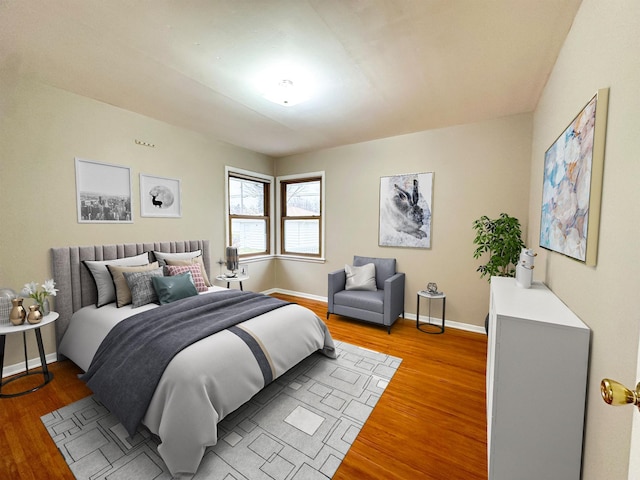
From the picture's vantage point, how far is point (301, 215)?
16.1ft

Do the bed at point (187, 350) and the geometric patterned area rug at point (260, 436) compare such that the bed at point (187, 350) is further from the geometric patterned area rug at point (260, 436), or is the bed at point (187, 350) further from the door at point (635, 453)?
the door at point (635, 453)

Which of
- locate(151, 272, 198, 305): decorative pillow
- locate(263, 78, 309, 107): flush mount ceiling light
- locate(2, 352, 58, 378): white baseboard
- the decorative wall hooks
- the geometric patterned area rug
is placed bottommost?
the geometric patterned area rug

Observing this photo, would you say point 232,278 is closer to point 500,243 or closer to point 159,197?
point 159,197

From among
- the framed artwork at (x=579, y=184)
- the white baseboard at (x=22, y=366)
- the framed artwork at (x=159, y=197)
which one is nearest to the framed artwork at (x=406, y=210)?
the framed artwork at (x=579, y=184)

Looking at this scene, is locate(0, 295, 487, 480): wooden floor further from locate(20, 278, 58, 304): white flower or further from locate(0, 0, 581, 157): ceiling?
locate(0, 0, 581, 157): ceiling

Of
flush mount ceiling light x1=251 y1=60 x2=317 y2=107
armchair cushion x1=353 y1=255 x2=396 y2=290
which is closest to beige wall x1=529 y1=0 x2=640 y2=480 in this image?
flush mount ceiling light x1=251 y1=60 x2=317 y2=107

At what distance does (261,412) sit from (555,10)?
318 cm

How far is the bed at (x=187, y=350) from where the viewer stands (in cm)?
149

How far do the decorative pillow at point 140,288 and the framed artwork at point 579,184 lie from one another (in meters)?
3.24

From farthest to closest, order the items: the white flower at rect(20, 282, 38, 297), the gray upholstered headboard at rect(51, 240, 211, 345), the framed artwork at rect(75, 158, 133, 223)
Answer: the framed artwork at rect(75, 158, 133, 223), the gray upholstered headboard at rect(51, 240, 211, 345), the white flower at rect(20, 282, 38, 297)

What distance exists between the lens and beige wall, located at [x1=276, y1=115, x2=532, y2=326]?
311 cm

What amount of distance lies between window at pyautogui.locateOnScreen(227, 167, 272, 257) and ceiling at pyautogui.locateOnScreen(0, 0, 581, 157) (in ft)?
5.19

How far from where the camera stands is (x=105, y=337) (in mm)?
2129

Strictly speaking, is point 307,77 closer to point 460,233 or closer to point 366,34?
point 366,34
